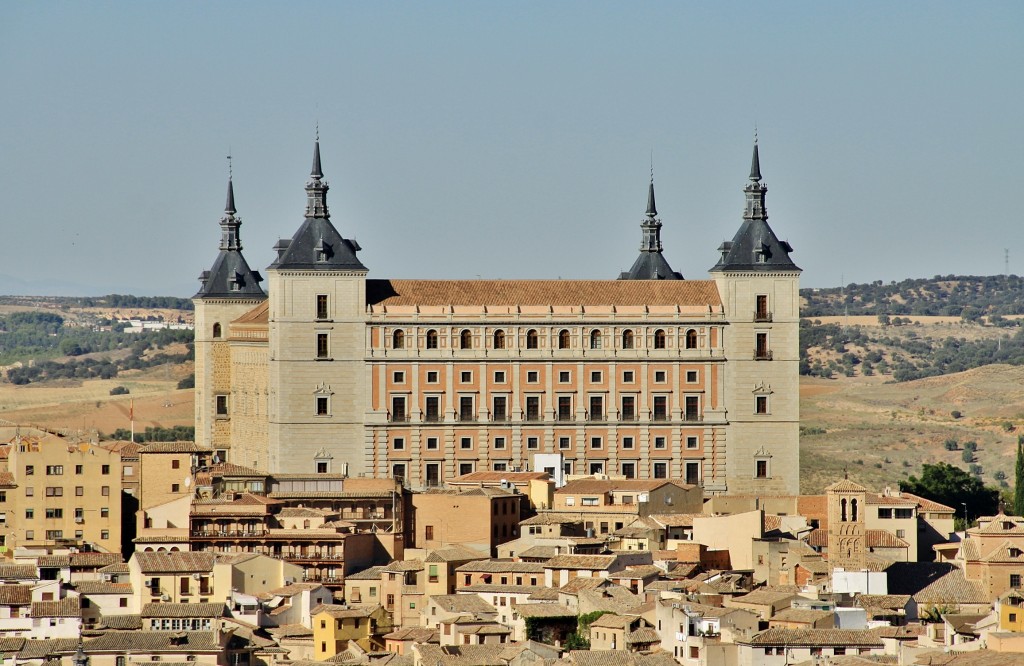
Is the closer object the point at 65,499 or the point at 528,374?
the point at 65,499

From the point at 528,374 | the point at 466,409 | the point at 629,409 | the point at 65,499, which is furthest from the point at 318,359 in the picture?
the point at 65,499

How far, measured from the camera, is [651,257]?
127 meters

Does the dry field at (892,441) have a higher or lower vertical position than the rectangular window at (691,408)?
lower

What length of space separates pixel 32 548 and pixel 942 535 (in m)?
33.0

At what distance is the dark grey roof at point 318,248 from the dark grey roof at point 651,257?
61.9ft

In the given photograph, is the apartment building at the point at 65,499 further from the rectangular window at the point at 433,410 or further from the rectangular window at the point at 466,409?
the rectangular window at the point at 466,409

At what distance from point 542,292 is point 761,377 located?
9777mm

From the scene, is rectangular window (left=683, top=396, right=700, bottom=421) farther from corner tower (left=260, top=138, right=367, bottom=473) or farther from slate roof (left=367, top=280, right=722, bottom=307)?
corner tower (left=260, top=138, right=367, bottom=473)

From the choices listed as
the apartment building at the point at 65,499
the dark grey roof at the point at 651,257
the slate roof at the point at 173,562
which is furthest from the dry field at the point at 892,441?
the slate roof at the point at 173,562

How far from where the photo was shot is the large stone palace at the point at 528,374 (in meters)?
109

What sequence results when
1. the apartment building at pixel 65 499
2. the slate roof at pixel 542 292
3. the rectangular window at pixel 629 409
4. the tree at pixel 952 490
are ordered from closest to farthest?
the apartment building at pixel 65 499 → the rectangular window at pixel 629 409 → the slate roof at pixel 542 292 → the tree at pixel 952 490

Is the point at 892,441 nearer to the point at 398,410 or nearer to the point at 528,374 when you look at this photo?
the point at 528,374

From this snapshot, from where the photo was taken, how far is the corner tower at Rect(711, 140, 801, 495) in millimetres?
110750

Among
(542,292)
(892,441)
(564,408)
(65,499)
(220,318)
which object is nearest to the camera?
(65,499)
